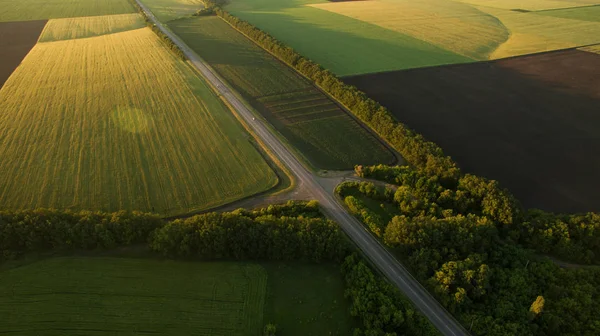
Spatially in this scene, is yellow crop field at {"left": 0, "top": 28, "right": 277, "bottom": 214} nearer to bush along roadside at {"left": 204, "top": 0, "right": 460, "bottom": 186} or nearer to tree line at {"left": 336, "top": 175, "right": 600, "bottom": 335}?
tree line at {"left": 336, "top": 175, "right": 600, "bottom": 335}

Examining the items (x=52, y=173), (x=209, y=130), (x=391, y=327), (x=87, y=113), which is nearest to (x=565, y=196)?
(x=391, y=327)

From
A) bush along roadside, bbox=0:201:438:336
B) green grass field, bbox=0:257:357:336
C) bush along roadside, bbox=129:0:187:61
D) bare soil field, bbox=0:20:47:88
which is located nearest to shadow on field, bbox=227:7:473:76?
bush along roadside, bbox=129:0:187:61

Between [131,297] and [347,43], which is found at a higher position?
[347,43]

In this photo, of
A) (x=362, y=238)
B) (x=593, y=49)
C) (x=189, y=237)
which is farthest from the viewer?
(x=593, y=49)

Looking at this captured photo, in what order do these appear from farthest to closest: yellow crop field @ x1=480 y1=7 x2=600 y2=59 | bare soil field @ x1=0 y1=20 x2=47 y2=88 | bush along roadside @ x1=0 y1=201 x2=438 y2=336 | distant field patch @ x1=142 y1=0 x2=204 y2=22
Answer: distant field patch @ x1=142 y1=0 x2=204 y2=22 → yellow crop field @ x1=480 y1=7 x2=600 y2=59 → bare soil field @ x1=0 y1=20 x2=47 y2=88 → bush along roadside @ x1=0 y1=201 x2=438 y2=336

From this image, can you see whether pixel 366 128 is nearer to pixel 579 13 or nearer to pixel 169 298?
pixel 169 298

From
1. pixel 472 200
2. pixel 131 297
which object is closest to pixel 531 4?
pixel 472 200

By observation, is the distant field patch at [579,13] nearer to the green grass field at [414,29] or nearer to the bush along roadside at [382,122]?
the green grass field at [414,29]
